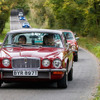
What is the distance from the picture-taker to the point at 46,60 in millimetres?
9969

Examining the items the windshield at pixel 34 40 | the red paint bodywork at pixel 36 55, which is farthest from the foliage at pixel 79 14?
the red paint bodywork at pixel 36 55

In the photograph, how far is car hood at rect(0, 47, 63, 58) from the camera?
33.1ft

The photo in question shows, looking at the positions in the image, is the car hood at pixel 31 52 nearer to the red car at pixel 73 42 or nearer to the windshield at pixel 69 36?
the red car at pixel 73 42

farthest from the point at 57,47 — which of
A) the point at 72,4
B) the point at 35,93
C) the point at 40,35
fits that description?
the point at 72,4

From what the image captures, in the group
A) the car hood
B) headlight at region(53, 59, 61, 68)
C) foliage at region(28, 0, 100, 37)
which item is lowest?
foliage at region(28, 0, 100, 37)

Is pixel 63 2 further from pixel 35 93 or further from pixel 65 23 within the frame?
pixel 35 93

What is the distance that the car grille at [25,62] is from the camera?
9.97 metres

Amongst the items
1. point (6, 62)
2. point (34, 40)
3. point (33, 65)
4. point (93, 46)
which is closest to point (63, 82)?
point (33, 65)

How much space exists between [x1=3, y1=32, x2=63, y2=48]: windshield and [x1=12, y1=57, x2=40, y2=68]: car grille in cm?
134

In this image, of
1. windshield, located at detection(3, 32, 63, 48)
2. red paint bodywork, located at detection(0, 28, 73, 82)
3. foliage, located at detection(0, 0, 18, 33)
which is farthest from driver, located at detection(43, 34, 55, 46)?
foliage, located at detection(0, 0, 18, 33)

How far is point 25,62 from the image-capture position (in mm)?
9984

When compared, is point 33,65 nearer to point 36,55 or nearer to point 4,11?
point 36,55

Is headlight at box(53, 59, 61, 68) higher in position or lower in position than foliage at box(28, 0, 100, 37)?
higher

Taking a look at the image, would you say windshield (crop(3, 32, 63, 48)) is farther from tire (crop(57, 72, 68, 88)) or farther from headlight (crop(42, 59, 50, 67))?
headlight (crop(42, 59, 50, 67))
